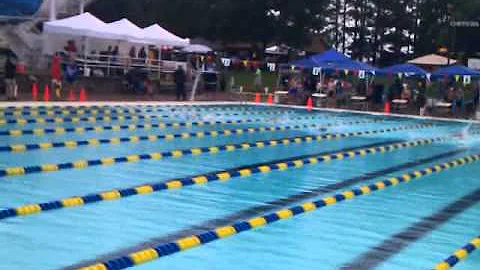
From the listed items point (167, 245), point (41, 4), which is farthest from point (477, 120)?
point (167, 245)

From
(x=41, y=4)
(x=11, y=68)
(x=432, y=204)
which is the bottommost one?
(x=432, y=204)

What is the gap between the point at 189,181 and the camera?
873 cm

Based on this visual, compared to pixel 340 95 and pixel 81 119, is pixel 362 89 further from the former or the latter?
pixel 81 119

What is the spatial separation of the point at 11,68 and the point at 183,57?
69.8 feet

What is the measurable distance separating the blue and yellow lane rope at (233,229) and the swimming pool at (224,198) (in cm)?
2

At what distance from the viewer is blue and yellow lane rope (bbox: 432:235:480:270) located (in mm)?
5483

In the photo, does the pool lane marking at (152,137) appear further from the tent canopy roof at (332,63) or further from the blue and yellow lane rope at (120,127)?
the tent canopy roof at (332,63)

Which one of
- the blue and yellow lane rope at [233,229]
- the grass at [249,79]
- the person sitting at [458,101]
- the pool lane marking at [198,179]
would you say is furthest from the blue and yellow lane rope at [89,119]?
the grass at [249,79]

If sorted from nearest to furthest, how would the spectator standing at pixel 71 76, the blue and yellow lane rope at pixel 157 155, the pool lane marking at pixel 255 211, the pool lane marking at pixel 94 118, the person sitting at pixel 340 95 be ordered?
the pool lane marking at pixel 255 211 < the blue and yellow lane rope at pixel 157 155 < the pool lane marking at pixel 94 118 < the spectator standing at pixel 71 76 < the person sitting at pixel 340 95

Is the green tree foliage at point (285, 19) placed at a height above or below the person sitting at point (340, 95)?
above

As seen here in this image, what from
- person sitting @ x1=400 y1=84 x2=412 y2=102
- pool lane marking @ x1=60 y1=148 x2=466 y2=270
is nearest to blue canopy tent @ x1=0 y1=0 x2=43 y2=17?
person sitting @ x1=400 y1=84 x2=412 y2=102

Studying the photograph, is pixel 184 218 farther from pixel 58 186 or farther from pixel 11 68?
pixel 11 68

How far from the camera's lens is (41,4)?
28.1 m

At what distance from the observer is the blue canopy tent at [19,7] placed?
26.9m
